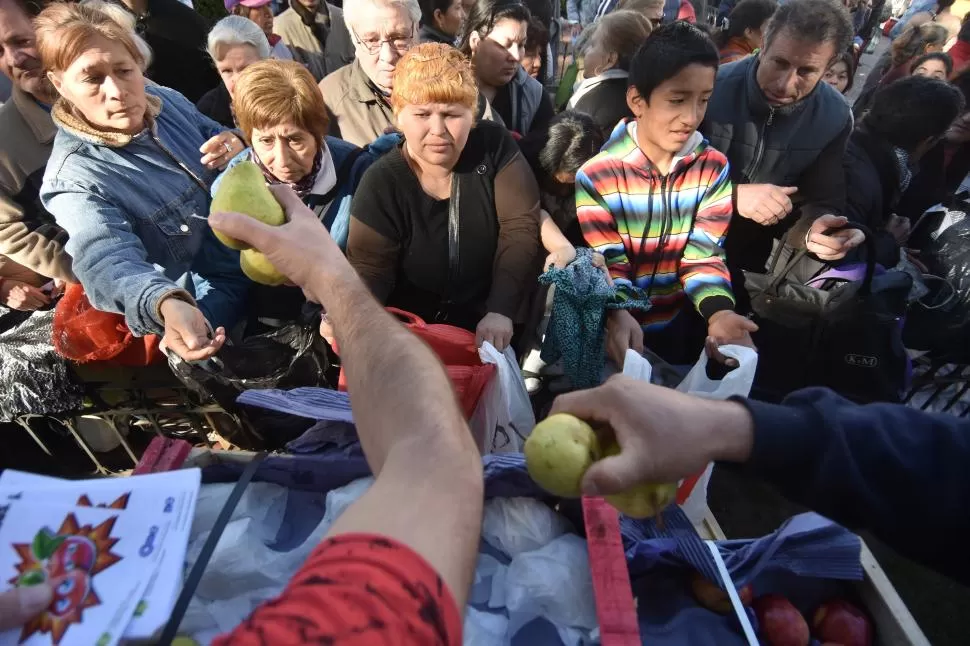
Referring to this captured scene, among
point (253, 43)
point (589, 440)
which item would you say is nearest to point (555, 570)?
point (589, 440)

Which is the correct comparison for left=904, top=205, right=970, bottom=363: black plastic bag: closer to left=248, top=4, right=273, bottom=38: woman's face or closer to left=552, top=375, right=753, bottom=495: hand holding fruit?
left=552, top=375, right=753, bottom=495: hand holding fruit

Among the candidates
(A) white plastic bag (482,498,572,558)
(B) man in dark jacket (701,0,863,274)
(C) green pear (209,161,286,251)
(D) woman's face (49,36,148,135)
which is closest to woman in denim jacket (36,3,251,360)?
(D) woman's face (49,36,148,135)

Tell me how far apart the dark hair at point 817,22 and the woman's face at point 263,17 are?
3458mm

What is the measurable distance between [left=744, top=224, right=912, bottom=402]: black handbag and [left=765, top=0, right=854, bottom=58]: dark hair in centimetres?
88

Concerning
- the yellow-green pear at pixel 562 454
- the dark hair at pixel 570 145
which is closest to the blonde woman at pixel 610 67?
the dark hair at pixel 570 145

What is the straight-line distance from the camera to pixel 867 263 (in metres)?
2.22

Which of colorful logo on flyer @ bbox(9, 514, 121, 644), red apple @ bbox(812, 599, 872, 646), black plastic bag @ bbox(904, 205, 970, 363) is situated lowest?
black plastic bag @ bbox(904, 205, 970, 363)

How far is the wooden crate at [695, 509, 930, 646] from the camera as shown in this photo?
1.34m

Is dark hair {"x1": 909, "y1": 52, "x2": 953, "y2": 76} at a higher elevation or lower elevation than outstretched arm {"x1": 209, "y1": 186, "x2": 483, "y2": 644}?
lower

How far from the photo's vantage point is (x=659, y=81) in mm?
2170

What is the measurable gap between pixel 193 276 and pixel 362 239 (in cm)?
93

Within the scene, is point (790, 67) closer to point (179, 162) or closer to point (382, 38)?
point (382, 38)

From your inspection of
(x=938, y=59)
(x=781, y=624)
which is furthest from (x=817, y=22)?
(x=938, y=59)

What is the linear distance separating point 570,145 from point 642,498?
175cm
